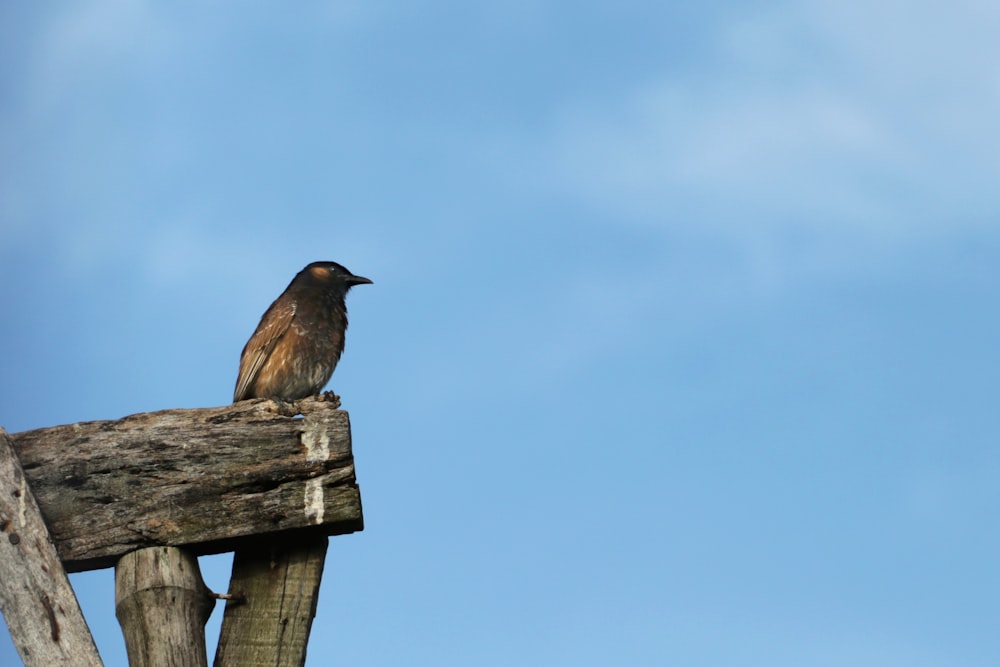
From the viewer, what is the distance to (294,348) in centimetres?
643

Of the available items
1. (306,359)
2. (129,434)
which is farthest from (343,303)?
(129,434)

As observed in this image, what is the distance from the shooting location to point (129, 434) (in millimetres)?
3865

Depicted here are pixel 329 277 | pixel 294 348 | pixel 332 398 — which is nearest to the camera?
pixel 332 398

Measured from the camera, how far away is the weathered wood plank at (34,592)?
338 centimetres

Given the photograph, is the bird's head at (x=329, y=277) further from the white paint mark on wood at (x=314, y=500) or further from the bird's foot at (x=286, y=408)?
the white paint mark on wood at (x=314, y=500)

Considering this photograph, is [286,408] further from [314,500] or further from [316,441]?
[314,500]

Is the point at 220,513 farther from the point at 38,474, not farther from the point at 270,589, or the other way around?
the point at 38,474

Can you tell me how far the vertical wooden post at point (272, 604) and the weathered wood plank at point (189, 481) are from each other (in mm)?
94

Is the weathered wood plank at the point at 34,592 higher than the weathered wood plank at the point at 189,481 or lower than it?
lower

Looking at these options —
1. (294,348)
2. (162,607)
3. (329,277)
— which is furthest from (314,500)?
(329,277)

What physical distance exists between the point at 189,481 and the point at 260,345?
110 inches

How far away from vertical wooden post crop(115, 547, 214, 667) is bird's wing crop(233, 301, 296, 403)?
9.07ft

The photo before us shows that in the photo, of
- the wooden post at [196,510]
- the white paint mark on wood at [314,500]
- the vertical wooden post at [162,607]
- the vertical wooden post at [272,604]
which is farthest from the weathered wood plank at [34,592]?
the white paint mark on wood at [314,500]

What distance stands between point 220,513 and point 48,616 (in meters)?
0.61
